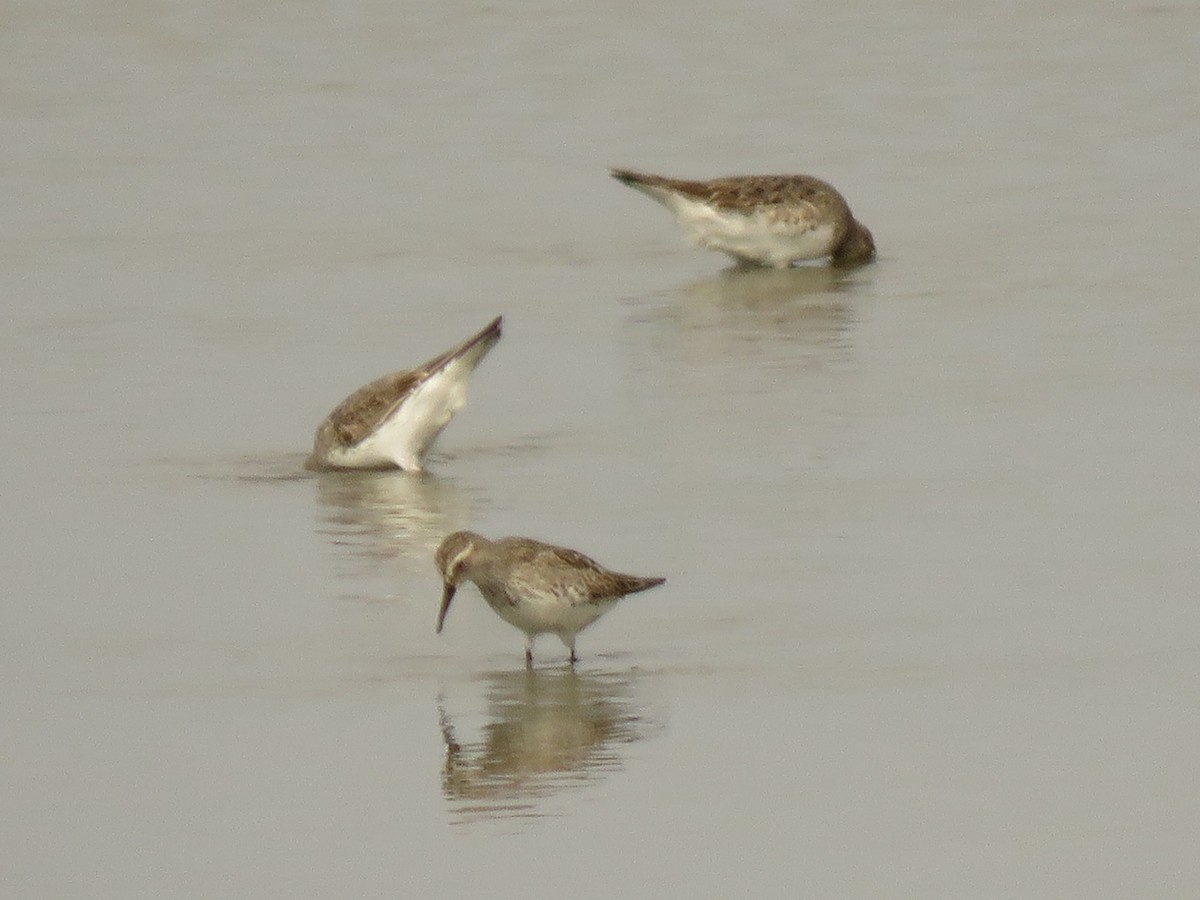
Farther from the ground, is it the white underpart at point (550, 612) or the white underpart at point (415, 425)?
the white underpart at point (415, 425)

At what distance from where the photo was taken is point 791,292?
18.6 metres

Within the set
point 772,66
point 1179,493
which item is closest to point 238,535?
point 1179,493

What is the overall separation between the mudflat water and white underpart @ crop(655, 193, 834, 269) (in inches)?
8.7

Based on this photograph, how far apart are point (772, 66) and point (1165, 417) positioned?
14.2 metres

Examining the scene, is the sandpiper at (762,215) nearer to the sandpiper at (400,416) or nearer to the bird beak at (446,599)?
the sandpiper at (400,416)

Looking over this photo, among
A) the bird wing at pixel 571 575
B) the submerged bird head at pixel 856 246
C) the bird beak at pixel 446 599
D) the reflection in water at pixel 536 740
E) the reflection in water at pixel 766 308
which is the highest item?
the submerged bird head at pixel 856 246

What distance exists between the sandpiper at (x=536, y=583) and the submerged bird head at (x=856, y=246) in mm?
8896

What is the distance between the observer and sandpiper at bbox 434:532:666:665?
33.1ft

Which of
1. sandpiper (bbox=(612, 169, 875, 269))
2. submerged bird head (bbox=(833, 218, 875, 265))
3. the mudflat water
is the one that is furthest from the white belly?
the mudflat water

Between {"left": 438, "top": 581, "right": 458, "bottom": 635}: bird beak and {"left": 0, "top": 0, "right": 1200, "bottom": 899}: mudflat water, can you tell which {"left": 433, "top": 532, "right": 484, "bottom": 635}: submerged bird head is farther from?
{"left": 0, "top": 0, "right": 1200, "bottom": 899}: mudflat water

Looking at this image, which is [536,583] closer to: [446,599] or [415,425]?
[446,599]

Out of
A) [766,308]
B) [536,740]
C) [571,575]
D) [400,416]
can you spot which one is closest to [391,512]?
[400,416]

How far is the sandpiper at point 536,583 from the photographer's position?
10.1 m

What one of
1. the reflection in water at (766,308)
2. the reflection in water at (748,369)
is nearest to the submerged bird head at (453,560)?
the reflection in water at (748,369)
